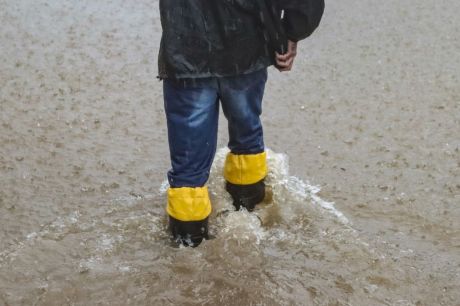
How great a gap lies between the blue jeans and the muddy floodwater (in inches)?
12.0

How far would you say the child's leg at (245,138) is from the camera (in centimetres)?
226

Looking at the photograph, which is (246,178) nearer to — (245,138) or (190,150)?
(245,138)

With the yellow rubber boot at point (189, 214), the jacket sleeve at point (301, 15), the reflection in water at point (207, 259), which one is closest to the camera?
the jacket sleeve at point (301, 15)

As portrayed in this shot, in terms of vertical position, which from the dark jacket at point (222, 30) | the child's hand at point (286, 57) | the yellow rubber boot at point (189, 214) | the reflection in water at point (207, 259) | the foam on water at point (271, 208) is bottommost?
the reflection in water at point (207, 259)

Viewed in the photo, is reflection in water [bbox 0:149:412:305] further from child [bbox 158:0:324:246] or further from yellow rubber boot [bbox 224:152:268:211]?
child [bbox 158:0:324:246]

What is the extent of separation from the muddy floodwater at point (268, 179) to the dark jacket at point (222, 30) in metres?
0.67

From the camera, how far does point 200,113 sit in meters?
2.21

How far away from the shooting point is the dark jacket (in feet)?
6.75

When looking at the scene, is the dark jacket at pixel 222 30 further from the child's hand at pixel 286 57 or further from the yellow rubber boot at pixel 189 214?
the yellow rubber boot at pixel 189 214

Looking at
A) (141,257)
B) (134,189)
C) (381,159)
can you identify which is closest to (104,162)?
(134,189)

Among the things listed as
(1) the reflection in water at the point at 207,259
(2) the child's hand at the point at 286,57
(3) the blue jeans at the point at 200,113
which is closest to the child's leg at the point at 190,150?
(3) the blue jeans at the point at 200,113

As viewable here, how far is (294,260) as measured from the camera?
2.35 m

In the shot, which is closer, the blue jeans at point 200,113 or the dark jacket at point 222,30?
the dark jacket at point 222,30

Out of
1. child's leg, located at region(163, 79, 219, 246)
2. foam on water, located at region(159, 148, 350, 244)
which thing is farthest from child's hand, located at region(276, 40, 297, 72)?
foam on water, located at region(159, 148, 350, 244)
